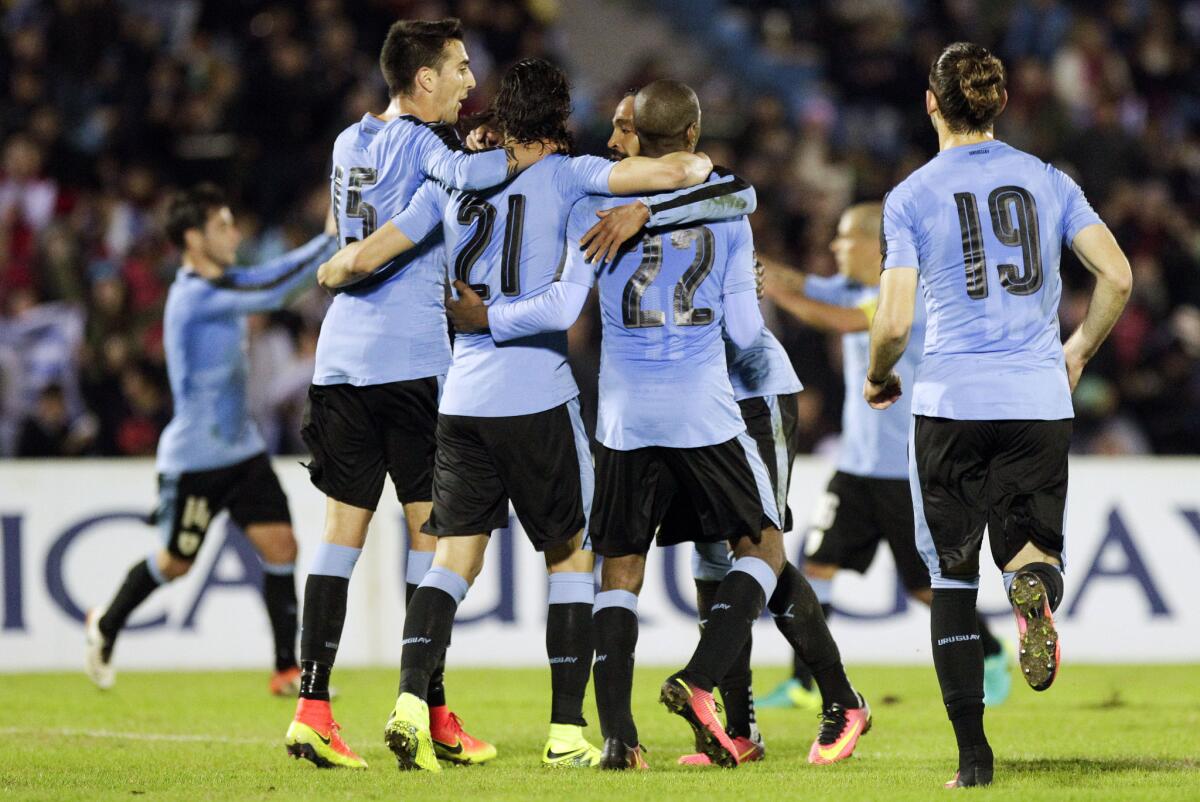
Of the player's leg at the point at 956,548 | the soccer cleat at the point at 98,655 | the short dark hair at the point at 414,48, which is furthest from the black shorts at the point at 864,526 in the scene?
the soccer cleat at the point at 98,655

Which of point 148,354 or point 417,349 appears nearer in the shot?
point 417,349

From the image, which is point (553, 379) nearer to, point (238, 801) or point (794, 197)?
point (238, 801)

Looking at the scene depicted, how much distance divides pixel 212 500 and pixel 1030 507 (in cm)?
462

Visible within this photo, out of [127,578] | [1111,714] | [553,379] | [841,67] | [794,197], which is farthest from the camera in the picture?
[841,67]

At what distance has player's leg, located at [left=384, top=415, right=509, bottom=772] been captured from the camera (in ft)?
18.3

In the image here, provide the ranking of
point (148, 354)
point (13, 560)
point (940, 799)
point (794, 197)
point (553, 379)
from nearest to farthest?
point (940, 799) → point (553, 379) → point (13, 560) → point (148, 354) → point (794, 197)

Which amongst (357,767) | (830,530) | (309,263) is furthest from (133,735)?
(830,530)

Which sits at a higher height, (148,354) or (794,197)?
(794,197)

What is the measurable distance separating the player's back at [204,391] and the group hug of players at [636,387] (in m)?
2.12

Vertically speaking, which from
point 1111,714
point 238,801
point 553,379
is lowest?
point 1111,714

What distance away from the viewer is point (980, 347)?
16.8 ft

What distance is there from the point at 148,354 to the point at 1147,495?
7011mm

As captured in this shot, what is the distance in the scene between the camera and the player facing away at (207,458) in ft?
26.8

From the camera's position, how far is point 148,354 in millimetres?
12266
